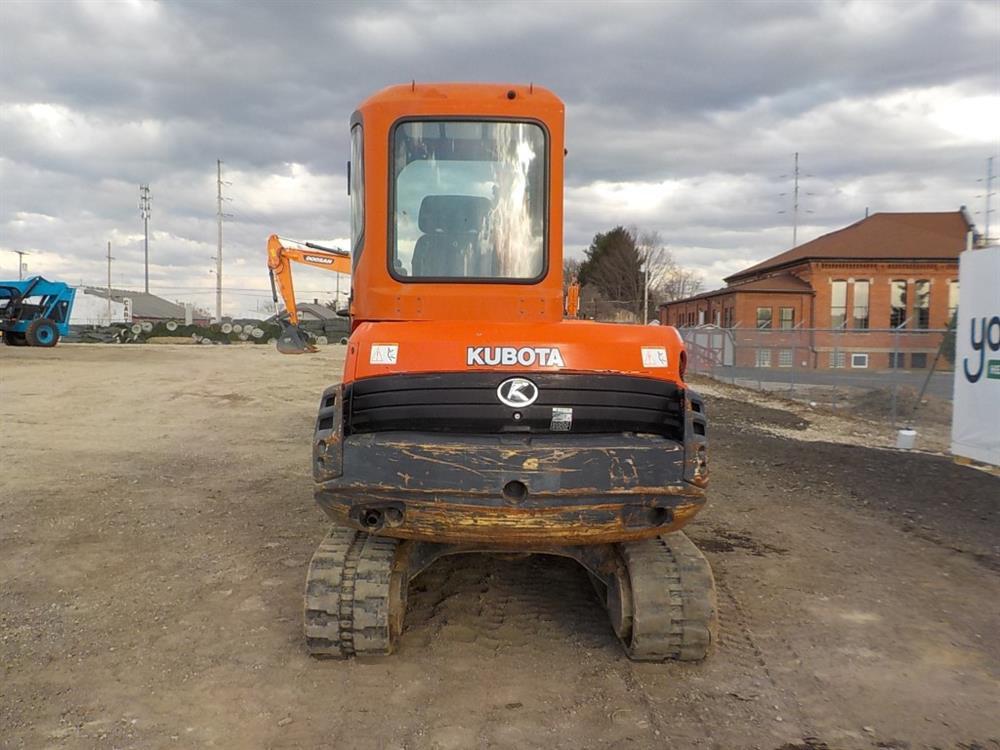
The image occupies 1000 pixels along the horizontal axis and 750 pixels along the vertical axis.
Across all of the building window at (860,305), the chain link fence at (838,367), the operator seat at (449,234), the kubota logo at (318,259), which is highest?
the building window at (860,305)

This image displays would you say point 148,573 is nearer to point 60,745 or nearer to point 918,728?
point 60,745

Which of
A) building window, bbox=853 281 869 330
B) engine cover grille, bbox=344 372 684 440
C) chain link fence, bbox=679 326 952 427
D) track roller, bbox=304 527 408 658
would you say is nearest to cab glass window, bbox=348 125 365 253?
engine cover grille, bbox=344 372 684 440

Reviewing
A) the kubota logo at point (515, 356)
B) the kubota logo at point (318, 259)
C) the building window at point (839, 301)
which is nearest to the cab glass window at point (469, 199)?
the kubota logo at point (515, 356)

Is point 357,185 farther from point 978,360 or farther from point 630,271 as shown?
point 630,271

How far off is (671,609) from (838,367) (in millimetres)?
17760

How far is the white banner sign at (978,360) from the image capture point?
888 centimetres

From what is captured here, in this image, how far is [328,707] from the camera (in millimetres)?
3742

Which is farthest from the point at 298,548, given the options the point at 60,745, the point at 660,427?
the point at 660,427

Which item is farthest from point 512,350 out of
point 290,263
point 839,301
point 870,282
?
point 870,282

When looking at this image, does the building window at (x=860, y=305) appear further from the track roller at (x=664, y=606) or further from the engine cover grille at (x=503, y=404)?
the engine cover grille at (x=503, y=404)

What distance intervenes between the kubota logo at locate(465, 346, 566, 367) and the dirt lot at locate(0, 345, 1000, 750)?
1680 millimetres

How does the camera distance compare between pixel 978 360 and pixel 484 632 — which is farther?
pixel 978 360

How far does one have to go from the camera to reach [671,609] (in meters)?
4.17

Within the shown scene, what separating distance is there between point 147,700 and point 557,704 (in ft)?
6.68
